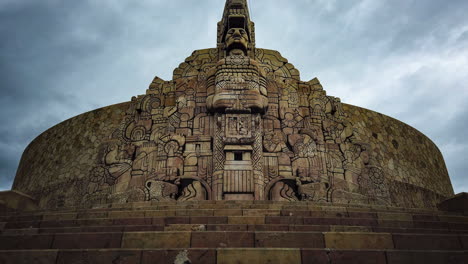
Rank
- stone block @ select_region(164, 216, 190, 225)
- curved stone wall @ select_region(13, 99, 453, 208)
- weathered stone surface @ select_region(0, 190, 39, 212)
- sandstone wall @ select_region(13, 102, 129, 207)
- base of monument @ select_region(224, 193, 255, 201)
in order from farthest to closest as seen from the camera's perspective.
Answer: curved stone wall @ select_region(13, 99, 453, 208), sandstone wall @ select_region(13, 102, 129, 207), weathered stone surface @ select_region(0, 190, 39, 212), base of monument @ select_region(224, 193, 255, 201), stone block @ select_region(164, 216, 190, 225)

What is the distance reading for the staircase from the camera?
320cm

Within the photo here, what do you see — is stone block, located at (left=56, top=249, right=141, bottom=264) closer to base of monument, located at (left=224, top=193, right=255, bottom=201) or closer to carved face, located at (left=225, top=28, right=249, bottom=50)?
base of monument, located at (left=224, top=193, right=255, bottom=201)

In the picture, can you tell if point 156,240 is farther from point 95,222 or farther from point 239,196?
point 239,196

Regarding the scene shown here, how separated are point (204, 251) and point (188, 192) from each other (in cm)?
488

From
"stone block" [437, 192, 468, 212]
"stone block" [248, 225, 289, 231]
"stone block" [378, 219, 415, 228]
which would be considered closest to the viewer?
"stone block" [248, 225, 289, 231]

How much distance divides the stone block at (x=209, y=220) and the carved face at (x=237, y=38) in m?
6.36

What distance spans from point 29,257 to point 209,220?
80.6 inches

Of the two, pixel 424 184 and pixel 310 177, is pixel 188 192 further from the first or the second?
pixel 424 184

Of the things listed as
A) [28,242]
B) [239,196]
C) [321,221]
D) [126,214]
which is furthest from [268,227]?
[239,196]

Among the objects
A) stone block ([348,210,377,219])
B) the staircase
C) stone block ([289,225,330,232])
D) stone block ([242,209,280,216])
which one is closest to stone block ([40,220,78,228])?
the staircase

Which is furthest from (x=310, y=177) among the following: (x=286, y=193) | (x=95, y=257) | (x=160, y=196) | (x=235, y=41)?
(x=95, y=257)

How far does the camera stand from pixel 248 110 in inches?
338

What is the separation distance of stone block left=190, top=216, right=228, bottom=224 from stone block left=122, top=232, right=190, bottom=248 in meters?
0.75

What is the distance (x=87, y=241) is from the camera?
3.84 meters
